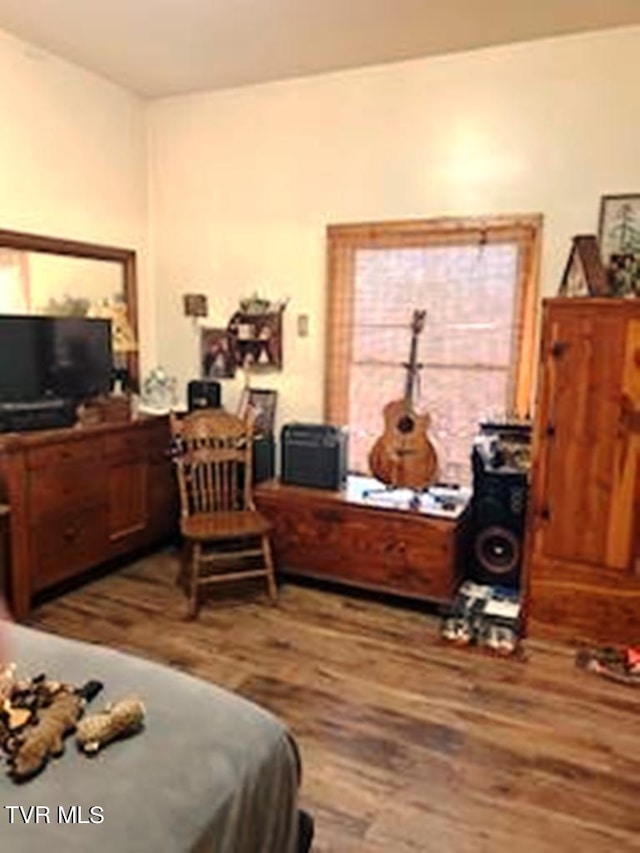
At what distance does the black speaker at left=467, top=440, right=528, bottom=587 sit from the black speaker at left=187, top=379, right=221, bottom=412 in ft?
4.98

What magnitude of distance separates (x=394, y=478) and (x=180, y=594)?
1.23 meters

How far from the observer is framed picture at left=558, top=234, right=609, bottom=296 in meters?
2.71

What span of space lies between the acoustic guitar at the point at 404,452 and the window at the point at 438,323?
0.27 meters

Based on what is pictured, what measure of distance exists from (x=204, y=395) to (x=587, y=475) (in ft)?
7.00

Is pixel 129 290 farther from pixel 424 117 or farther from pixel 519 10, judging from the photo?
pixel 519 10

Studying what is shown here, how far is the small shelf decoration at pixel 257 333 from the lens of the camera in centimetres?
388

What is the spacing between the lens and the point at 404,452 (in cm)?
331

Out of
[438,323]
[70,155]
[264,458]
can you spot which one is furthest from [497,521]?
[70,155]

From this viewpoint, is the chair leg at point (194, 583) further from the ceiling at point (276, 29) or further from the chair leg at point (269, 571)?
the ceiling at point (276, 29)

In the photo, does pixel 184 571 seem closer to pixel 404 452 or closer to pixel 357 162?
pixel 404 452

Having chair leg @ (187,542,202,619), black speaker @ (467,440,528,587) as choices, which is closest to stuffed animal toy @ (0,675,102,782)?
chair leg @ (187,542,202,619)

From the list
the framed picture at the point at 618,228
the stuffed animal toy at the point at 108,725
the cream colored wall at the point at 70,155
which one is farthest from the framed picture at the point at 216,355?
the stuffed animal toy at the point at 108,725

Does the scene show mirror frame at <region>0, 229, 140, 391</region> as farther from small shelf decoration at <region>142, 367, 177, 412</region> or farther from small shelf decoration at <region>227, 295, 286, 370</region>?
small shelf decoration at <region>227, 295, 286, 370</region>

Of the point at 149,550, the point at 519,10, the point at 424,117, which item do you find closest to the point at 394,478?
the point at 149,550
